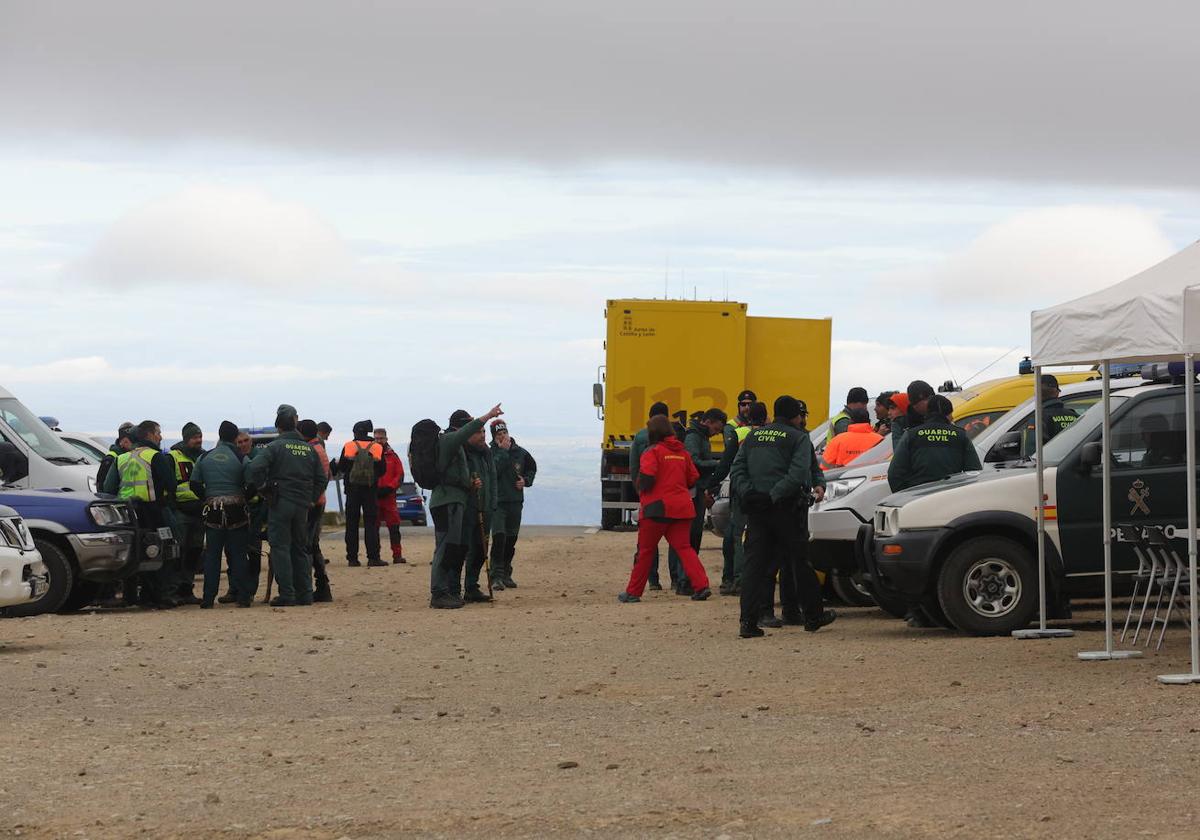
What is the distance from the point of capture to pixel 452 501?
1788 cm

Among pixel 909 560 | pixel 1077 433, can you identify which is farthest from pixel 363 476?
pixel 1077 433

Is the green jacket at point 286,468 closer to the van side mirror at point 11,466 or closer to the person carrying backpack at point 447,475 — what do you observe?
the person carrying backpack at point 447,475

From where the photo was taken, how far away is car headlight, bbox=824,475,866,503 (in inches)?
649

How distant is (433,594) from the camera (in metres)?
18.4

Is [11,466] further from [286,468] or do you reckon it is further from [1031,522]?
[1031,522]

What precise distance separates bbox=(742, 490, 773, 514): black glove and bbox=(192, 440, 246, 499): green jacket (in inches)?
237

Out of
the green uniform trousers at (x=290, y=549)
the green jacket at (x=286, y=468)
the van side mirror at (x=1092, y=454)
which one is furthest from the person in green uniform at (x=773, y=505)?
the green uniform trousers at (x=290, y=549)

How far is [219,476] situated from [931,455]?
7229 millimetres

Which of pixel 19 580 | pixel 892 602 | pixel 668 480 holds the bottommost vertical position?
pixel 892 602

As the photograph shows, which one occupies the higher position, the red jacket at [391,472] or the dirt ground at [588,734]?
the red jacket at [391,472]

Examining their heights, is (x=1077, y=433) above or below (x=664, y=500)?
above

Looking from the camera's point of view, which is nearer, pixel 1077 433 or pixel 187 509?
pixel 1077 433

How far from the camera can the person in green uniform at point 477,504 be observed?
60.4 ft

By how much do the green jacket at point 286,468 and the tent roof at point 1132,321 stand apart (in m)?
8.44
